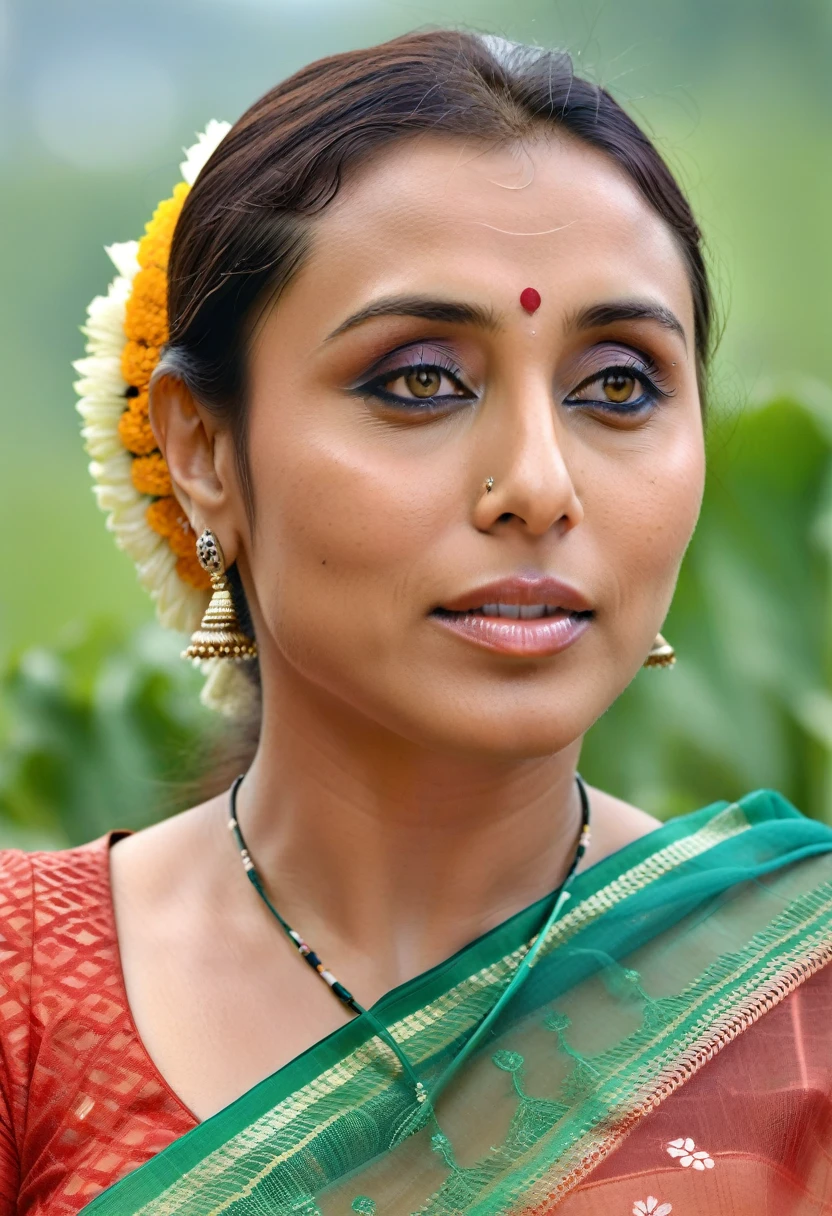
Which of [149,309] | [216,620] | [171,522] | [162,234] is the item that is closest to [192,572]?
[171,522]

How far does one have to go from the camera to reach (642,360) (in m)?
1.85

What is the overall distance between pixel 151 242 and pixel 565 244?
0.78 meters

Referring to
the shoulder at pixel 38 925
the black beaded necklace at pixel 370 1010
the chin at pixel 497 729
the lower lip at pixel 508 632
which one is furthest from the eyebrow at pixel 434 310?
the shoulder at pixel 38 925

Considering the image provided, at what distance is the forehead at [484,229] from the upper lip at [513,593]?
1.09ft

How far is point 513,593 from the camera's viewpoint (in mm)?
1682

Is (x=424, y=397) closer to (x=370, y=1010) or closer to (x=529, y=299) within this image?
(x=529, y=299)

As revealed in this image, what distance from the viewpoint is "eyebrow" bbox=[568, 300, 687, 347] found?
1749 mm

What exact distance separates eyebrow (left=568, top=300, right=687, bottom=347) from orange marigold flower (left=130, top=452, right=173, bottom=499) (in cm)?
76

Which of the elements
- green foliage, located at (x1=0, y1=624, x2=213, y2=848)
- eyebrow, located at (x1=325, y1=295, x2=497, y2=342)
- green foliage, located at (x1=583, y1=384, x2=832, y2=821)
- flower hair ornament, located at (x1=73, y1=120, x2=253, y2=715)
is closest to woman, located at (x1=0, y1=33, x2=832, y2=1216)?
eyebrow, located at (x1=325, y1=295, x2=497, y2=342)

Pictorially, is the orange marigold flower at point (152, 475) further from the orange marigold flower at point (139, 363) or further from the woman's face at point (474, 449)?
the woman's face at point (474, 449)

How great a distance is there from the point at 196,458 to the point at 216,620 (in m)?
0.23

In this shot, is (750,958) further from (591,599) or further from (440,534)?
(440,534)

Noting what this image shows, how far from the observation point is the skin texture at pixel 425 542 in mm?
1705

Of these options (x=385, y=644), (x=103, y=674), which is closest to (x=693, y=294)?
(x=385, y=644)
